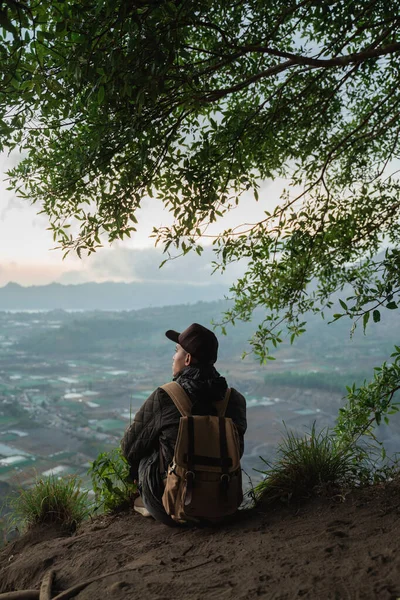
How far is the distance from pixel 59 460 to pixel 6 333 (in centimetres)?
3638

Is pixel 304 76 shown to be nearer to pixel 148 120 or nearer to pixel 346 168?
pixel 346 168

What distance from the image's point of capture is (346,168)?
6.06 m

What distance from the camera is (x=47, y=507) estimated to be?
4.57 metres

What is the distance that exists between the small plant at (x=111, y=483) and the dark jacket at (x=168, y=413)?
2.82 ft

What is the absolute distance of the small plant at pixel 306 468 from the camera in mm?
3816

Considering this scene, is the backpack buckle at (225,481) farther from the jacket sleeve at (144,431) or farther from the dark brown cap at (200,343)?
the dark brown cap at (200,343)

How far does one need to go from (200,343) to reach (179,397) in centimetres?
43

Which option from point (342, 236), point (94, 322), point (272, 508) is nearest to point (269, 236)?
point (342, 236)

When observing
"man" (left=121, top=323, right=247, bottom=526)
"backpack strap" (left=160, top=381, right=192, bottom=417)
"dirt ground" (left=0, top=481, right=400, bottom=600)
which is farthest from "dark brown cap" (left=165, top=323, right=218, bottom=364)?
"dirt ground" (left=0, top=481, right=400, bottom=600)

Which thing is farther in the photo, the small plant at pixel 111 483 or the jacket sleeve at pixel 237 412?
the small plant at pixel 111 483

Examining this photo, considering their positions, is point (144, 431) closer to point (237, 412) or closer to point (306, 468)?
point (237, 412)

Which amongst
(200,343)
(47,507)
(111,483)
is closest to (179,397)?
(200,343)

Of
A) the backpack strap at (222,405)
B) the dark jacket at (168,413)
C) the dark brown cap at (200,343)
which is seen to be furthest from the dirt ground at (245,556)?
the dark brown cap at (200,343)

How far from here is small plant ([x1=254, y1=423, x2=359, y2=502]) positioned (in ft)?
12.5
